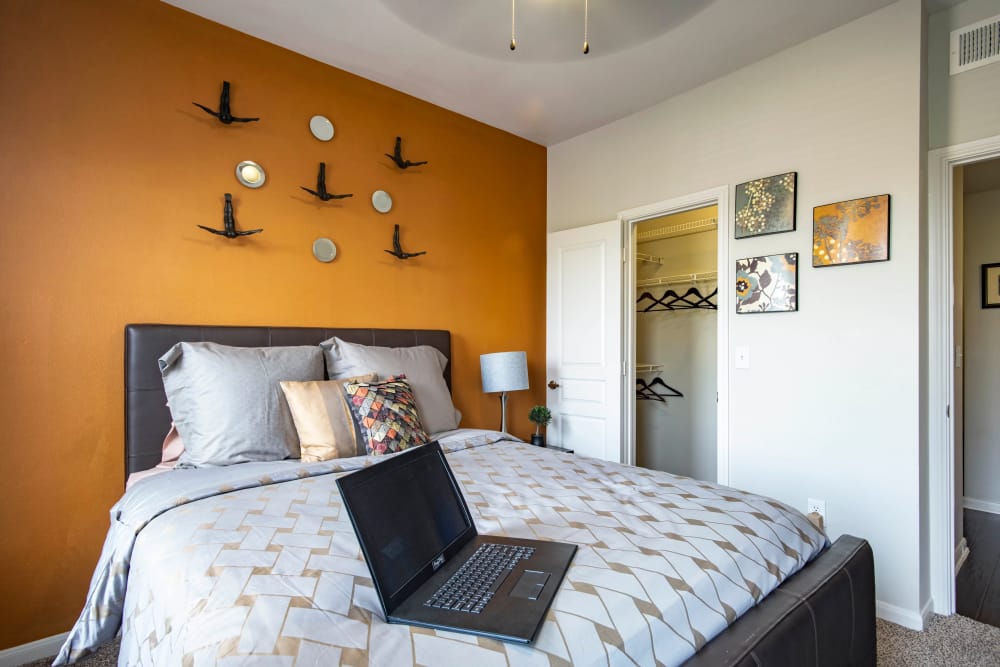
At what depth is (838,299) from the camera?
2463 millimetres

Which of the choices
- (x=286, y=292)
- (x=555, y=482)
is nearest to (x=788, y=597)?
(x=555, y=482)

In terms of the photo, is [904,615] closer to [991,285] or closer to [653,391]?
[653,391]

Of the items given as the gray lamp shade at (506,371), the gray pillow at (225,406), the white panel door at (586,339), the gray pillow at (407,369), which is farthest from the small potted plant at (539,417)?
the gray pillow at (225,406)

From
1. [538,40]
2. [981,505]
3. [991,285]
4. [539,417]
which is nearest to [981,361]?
[991,285]

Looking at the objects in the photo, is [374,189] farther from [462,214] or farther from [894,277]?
[894,277]

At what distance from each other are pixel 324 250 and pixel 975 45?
324 cm

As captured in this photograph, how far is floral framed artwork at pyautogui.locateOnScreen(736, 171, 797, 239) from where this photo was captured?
8.64 feet

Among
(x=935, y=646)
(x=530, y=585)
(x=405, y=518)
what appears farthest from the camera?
(x=935, y=646)

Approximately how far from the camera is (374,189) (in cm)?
301

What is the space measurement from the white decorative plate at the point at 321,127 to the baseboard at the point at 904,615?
3.55 metres

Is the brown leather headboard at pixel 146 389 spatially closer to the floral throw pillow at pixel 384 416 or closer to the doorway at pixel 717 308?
the floral throw pillow at pixel 384 416

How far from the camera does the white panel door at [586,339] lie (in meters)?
3.41

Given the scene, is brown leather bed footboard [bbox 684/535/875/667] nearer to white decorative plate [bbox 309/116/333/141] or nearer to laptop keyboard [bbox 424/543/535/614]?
laptop keyboard [bbox 424/543/535/614]

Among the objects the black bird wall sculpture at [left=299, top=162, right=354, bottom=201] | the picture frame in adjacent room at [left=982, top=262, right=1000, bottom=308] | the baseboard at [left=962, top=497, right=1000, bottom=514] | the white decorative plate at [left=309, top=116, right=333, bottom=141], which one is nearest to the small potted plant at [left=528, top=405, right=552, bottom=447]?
the black bird wall sculpture at [left=299, top=162, right=354, bottom=201]
